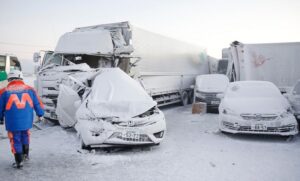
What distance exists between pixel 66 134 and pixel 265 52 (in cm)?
901

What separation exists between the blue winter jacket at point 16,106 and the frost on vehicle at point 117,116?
1204 mm

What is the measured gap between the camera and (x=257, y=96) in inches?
308

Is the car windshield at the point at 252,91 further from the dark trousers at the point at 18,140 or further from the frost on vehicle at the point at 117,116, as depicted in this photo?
the dark trousers at the point at 18,140

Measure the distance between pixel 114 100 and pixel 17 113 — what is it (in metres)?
2.04

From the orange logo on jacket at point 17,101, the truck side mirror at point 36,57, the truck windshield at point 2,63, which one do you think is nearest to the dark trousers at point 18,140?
the orange logo on jacket at point 17,101

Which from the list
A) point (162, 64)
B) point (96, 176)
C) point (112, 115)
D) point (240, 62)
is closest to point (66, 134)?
point (112, 115)

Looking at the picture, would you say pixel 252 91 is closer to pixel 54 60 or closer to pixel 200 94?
pixel 200 94

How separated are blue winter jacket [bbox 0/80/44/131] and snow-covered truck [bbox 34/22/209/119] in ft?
11.9

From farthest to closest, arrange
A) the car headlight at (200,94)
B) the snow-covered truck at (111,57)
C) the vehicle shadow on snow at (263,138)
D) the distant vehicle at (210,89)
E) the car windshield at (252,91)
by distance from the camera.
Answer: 1. the car headlight at (200,94)
2. the distant vehicle at (210,89)
3. the snow-covered truck at (111,57)
4. the car windshield at (252,91)
5. the vehicle shadow on snow at (263,138)

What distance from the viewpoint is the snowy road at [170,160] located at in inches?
171

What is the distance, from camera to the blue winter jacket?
15.0 ft

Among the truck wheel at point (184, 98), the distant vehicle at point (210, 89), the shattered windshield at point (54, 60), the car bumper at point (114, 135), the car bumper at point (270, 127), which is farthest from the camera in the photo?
the truck wheel at point (184, 98)

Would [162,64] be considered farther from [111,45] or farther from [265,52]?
[265,52]

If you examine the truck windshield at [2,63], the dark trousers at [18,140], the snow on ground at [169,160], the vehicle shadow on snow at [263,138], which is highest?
the truck windshield at [2,63]
